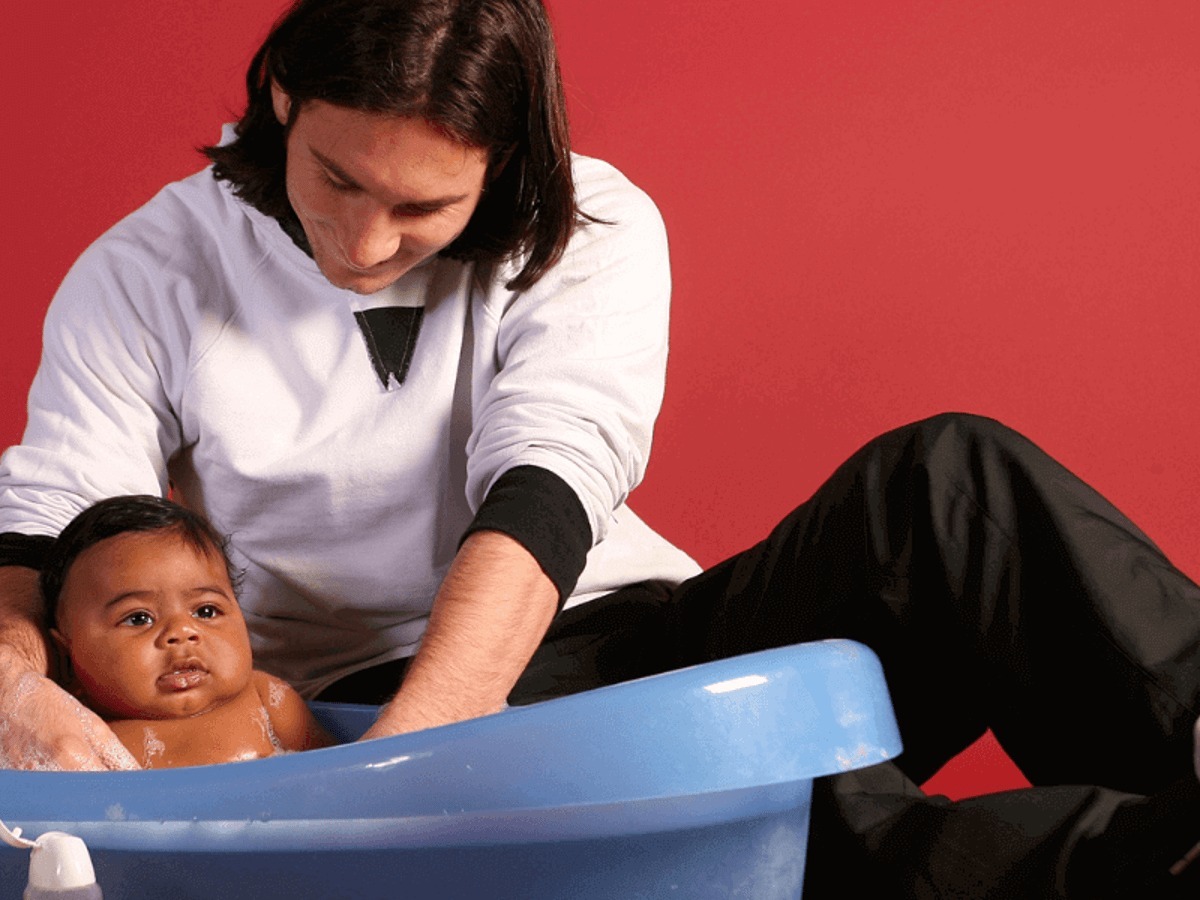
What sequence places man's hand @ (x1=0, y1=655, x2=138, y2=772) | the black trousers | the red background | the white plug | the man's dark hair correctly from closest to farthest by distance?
the white plug
the black trousers
man's hand @ (x1=0, y1=655, x2=138, y2=772)
the man's dark hair
the red background

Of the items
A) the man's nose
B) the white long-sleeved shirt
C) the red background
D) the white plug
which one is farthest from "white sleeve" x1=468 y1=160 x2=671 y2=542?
the red background

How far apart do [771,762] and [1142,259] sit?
117 cm

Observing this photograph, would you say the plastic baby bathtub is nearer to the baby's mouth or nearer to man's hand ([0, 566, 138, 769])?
man's hand ([0, 566, 138, 769])

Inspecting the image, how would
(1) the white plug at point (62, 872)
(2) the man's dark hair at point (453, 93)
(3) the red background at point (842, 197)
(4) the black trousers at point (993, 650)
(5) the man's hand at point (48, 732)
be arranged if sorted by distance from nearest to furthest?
(1) the white plug at point (62, 872)
(4) the black trousers at point (993, 650)
(5) the man's hand at point (48, 732)
(2) the man's dark hair at point (453, 93)
(3) the red background at point (842, 197)

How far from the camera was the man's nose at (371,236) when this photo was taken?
964 millimetres

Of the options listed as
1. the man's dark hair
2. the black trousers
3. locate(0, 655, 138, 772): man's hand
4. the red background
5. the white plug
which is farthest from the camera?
the red background

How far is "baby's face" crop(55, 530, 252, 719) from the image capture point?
0.99 metres

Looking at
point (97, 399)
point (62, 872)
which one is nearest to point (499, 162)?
point (97, 399)

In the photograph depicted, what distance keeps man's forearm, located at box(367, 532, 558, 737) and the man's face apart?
22 centimetres

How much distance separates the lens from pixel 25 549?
3.39ft

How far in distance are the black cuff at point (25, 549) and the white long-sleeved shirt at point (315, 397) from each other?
16mm

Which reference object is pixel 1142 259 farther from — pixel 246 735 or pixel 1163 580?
pixel 246 735

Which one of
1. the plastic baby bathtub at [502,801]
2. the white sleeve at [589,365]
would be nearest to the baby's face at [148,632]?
the white sleeve at [589,365]

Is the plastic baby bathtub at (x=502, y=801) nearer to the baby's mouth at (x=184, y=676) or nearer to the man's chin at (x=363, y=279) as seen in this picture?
the baby's mouth at (x=184, y=676)
